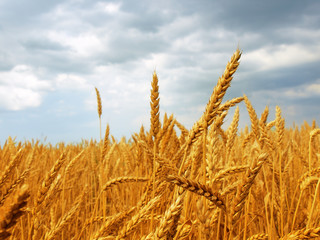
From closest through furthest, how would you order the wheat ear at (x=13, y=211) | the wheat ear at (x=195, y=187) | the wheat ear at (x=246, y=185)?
the wheat ear at (x=13, y=211) < the wheat ear at (x=195, y=187) < the wheat ear at (x=246, y=185)

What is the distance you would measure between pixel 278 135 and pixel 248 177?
1.14 meters

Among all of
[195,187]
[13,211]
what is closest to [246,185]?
[195,187]

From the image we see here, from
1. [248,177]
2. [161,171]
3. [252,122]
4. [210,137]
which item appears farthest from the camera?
[252,122]

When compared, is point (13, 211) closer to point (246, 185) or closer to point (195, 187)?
point (195, 187)

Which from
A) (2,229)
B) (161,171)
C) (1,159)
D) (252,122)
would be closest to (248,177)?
(161,171)

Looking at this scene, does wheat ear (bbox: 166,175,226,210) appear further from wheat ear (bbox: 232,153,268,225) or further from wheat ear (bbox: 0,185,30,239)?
wheat ear (bbox: 0,185,30,239)

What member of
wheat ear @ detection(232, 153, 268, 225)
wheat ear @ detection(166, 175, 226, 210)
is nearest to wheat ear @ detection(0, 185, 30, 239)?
wheat ear @ detection(166, 175, 226, 210)

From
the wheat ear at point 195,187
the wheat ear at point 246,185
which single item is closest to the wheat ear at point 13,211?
the wheat ear at point 195,187

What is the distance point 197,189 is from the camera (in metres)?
0.96

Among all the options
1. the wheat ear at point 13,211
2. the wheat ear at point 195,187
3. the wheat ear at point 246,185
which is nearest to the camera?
the wheat ear at point 13,211

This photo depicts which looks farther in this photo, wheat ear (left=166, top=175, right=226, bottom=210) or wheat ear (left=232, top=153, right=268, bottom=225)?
wheat ear (left=232, top=153, right=268, bottom=225)

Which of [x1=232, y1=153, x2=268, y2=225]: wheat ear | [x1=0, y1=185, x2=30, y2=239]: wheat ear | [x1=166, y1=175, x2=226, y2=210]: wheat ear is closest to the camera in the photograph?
[x1=0, y1=185, x2=30, y2=239]: wheat ear

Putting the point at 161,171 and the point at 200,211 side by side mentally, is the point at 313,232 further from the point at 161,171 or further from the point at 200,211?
the point at 161,171

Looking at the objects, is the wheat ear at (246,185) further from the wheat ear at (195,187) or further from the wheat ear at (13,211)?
the wheat ear at (13,211)
